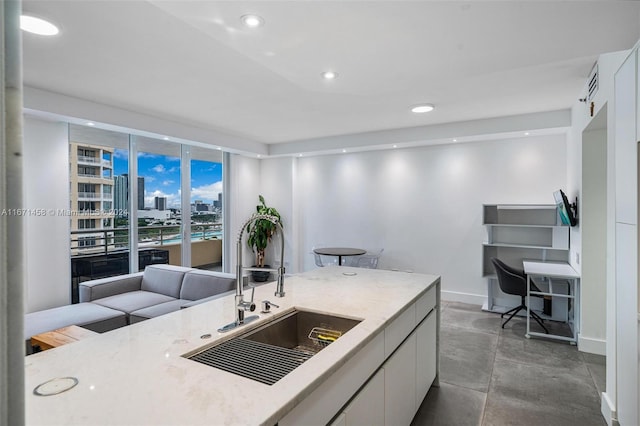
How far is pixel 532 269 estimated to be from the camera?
408 centimetres

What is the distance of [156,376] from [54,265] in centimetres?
415

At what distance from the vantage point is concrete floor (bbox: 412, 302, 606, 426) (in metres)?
2.55

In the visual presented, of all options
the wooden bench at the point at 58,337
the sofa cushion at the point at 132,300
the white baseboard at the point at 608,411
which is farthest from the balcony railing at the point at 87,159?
the white baseboard at the point at 608,411

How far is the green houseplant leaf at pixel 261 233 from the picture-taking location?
6996mm

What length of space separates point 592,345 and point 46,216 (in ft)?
21.0

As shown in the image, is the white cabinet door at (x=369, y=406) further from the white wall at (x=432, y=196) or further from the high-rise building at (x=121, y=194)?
the high-rise building at (x=121, y=194)

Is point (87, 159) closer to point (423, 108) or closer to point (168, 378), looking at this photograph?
point (423, 108)

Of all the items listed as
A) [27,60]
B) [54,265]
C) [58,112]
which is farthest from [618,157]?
[54,265]

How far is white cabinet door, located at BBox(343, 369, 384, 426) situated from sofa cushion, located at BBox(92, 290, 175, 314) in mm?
3158

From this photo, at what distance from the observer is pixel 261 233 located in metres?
7.02

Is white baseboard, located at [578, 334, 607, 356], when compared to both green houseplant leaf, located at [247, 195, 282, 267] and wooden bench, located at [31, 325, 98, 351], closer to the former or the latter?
wooden bench, located at [31, 325, 98, 351]

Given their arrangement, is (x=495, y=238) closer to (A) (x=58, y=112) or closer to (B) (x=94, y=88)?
(B) (x=94, y=88)

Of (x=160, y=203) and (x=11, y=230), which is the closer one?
(x=11, y=230)

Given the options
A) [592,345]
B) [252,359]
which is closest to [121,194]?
[252,359]
